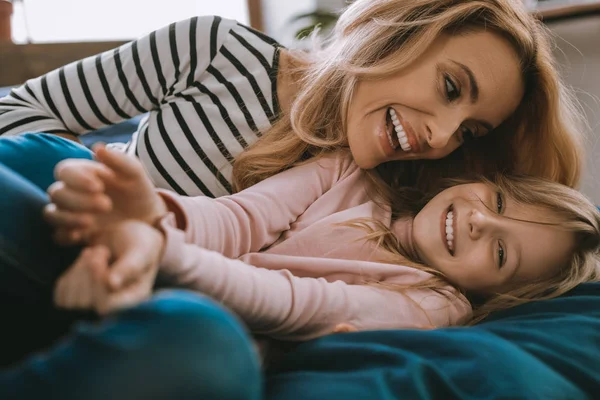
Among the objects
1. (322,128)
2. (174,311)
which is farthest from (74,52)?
(174,311)

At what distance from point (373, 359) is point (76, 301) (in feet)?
1.28

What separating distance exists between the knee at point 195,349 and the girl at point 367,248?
→ 0.15 meters

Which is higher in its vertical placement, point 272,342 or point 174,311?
point 174,311

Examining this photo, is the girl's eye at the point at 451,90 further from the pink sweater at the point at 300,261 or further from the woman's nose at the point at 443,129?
the pink sweater at the point at 300,261

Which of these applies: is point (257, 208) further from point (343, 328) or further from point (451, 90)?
point (451, 90)

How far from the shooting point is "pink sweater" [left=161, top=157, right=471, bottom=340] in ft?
2.15

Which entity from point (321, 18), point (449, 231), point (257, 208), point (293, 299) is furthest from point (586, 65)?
point (293, 299)

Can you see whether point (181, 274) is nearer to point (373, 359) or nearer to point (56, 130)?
point (373, 359)

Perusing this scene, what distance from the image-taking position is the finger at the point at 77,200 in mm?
483

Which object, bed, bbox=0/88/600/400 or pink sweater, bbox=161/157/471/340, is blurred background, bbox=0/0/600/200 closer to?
pink sweater, bbox=161/157/471/340

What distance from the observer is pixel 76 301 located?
0.45 m

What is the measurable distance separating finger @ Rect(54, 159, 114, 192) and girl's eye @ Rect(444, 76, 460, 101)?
2.22ft

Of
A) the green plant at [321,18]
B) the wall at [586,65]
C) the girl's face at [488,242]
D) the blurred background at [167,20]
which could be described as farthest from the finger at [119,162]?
the green plant at [321,18]

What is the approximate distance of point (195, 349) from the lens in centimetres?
41
